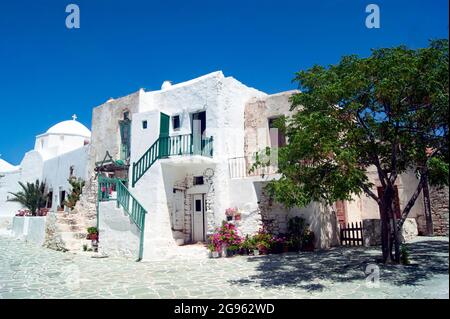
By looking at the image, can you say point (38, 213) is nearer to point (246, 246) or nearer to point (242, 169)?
point (242, 169)

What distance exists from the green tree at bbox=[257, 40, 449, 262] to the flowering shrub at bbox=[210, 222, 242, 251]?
14.2 feet

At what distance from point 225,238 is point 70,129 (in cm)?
2219

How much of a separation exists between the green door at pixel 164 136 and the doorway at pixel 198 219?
8.30ft

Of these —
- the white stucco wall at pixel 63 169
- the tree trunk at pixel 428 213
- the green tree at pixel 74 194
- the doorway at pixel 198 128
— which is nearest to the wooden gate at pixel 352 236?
the tree trunk at pixel 428 213

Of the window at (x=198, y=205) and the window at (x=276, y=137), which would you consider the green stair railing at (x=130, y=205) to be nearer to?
the window at (x=198, y=205)

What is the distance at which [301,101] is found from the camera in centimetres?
886

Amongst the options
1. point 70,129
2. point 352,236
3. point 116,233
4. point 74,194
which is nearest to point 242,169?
point 352,236

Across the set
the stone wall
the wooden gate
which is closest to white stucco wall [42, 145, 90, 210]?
the wooden gate

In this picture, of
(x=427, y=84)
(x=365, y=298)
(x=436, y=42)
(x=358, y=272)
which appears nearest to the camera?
(x=365, y=298)

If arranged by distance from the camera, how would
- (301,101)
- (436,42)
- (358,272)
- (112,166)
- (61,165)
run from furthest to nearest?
(61,165) → (112,166) → (301,101) → (358,272) → (436,42)

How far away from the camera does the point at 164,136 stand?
1411 centimetres

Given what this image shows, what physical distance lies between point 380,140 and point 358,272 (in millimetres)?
3414

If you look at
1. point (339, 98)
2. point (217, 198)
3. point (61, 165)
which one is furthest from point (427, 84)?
point (61, 165)
